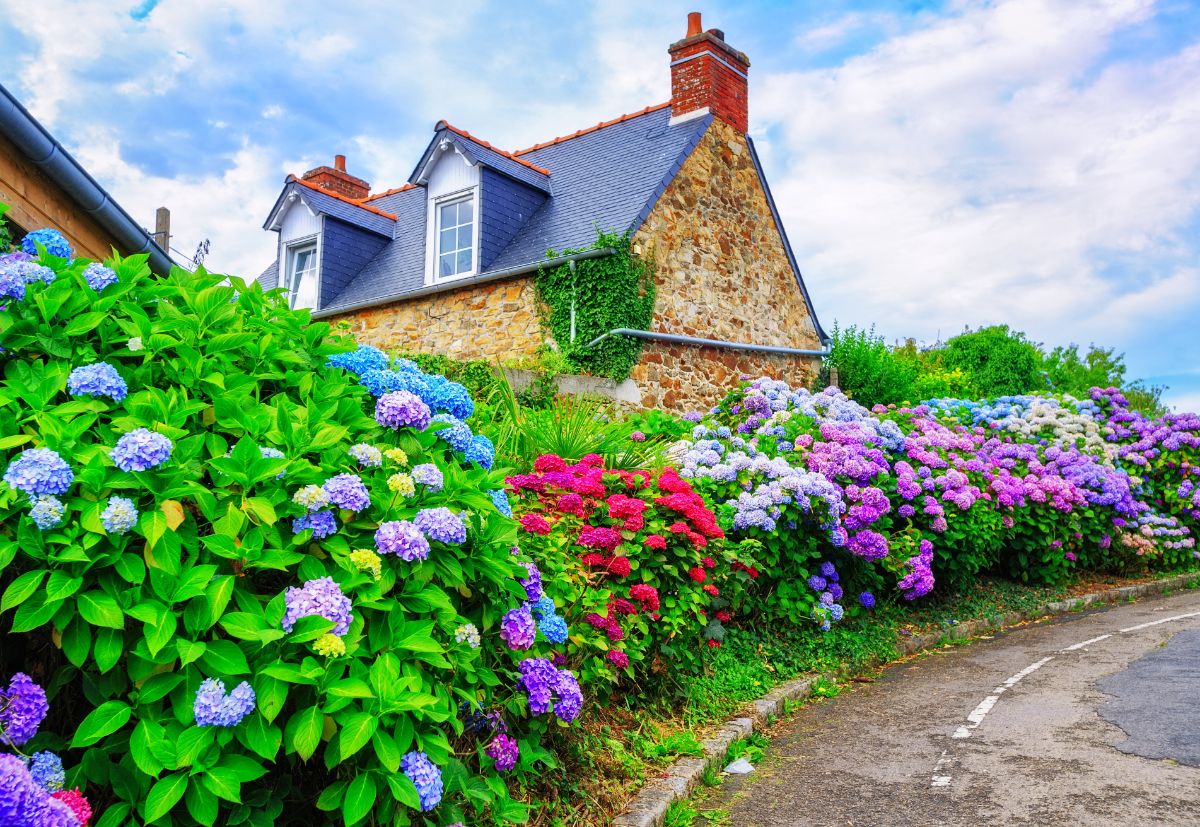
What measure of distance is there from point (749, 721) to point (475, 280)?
32.0 feet

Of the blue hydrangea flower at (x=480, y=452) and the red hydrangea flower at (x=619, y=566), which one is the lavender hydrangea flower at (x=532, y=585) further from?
the red hydrangea flower at (x=619, y=566)

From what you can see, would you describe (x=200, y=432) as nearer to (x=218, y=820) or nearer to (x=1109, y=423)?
(x=218, y=820)

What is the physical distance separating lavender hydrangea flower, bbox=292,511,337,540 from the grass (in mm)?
1656

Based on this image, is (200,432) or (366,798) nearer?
(366,798)

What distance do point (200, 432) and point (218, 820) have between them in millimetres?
1169

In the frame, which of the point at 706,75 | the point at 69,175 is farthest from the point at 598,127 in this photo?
the point at 69,175

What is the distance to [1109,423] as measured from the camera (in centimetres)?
1360

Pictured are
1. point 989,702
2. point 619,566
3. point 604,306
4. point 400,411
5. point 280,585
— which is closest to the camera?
point 280,585

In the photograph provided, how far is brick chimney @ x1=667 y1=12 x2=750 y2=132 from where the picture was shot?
14766 millimetres

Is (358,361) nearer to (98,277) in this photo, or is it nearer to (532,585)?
(98,277)

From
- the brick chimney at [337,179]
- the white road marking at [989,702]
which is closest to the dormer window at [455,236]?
the brick chimney at [337,179]

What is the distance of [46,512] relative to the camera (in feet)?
7.63

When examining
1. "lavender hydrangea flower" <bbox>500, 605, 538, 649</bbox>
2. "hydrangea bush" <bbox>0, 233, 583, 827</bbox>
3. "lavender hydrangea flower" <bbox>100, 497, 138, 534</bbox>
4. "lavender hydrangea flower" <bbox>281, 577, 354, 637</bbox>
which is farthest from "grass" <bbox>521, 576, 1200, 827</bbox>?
"lavender hydrangea flower" <bbox>100, 497, 138, 534</bbox>

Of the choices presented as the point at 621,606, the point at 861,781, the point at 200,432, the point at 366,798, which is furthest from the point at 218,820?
the point at 861,781
